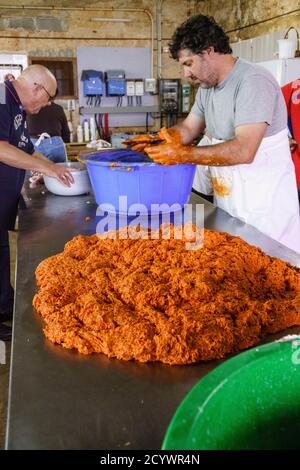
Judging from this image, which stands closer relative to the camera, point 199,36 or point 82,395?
point 82,395

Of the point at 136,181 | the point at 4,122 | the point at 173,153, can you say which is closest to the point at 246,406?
the point at 173,153

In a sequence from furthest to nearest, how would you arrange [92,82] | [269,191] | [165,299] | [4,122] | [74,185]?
[92,82]
[74,185]
[4,122]
[269,191]
[165,299]

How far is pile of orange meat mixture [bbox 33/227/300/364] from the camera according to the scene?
97cm

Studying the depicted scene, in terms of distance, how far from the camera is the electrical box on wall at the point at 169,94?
6.89 m

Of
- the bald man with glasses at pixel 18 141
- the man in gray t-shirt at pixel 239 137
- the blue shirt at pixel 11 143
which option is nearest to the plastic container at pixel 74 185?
the bald man with glasses at pixel 18 141

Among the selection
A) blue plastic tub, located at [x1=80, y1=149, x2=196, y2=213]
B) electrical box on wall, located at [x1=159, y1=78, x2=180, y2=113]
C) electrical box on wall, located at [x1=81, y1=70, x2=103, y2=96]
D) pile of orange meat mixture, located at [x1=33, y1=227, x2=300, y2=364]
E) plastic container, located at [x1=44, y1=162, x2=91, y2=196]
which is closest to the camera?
pile of orange meat mixture, located at [x1=33, y1=227, x2=300, y2=364]

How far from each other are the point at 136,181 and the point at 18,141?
1.04 metres

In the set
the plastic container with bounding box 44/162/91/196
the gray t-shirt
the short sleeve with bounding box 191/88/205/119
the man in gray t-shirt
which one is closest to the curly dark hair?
the man in gray t-shirt

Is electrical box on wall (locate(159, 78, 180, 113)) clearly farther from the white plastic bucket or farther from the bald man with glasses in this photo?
the bald man with glasses

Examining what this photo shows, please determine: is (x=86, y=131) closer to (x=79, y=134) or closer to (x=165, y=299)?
(x=79, y=134)

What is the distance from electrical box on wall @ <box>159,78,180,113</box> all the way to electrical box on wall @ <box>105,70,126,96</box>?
2.21ft

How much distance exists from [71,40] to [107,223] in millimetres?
5568

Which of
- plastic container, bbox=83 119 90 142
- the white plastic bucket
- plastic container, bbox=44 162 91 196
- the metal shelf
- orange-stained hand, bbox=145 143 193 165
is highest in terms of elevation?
the white plastic bucket

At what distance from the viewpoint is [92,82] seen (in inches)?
258
